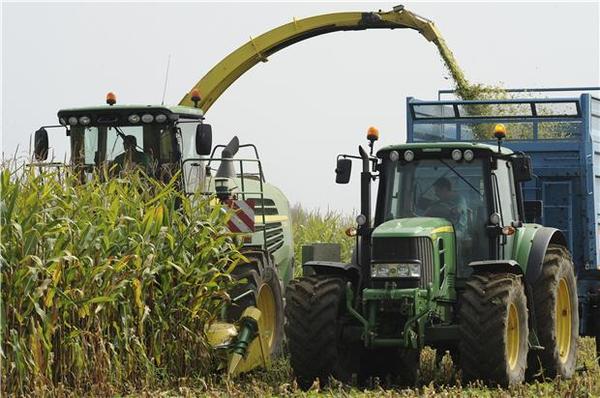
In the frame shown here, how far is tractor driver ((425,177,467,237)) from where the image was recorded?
34.3 ft

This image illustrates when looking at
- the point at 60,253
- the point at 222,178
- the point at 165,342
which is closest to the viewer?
the point at 60,253

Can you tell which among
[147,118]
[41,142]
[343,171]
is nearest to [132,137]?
[147,118]

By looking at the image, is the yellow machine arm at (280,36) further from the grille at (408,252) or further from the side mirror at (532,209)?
the grille at (408,252)

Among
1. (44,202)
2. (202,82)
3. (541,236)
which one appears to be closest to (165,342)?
(44,202)

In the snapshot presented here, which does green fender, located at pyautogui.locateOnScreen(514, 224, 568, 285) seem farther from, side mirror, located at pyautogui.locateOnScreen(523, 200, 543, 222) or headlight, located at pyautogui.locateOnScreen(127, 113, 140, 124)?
headlight, located at pyautogui.locateOnScreen(127, 113, 140, 124)

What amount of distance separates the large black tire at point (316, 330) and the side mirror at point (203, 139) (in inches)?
77.7

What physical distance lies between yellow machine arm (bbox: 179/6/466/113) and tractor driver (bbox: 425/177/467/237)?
8.98 metres

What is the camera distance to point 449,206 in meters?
10.5

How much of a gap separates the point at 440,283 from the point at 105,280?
2.68 metres

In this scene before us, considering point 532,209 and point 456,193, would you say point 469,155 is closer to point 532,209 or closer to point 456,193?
point 456,193

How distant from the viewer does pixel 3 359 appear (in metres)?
8.61

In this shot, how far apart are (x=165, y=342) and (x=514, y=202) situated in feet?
10.7

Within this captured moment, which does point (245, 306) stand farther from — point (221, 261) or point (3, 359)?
point (3, 359)

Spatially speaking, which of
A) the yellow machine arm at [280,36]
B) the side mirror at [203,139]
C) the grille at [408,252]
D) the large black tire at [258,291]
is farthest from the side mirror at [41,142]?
the yellow machine arm at [280,36]
